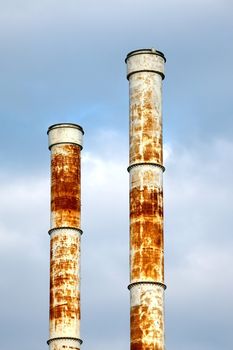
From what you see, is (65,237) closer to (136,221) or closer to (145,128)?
(136,221)

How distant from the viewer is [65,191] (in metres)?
47.0

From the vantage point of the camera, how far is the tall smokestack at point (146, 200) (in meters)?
40.3

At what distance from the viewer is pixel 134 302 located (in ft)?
134

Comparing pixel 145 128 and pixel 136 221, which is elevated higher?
pixel 145 128

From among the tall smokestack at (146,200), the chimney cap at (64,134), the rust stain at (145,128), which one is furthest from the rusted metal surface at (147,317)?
the chimney cap at (64,134)

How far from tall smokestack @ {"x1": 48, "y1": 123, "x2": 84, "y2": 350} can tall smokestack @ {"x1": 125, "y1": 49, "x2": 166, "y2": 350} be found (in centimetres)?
529

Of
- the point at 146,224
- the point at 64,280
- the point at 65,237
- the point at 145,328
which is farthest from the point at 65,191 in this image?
the point at 145,328

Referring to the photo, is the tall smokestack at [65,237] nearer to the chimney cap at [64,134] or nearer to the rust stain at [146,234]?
the chimney cap at [64,134]

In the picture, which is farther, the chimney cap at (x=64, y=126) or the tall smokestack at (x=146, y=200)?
the chimney cap at (x=64, y=126)

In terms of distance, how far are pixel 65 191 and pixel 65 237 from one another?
175 cm

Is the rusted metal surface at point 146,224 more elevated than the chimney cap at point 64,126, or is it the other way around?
the chimney cap at point 64,126

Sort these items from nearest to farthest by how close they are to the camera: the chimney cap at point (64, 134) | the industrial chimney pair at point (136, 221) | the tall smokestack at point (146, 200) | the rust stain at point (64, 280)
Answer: the tall smokestack at point (146, 200) → the industrial chimney pair at point (136, 221) → the rust stain at point (64, 280) → the chimney cap at point (64, 134)

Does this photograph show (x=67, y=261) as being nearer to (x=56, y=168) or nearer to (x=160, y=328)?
(x=56, y=168)

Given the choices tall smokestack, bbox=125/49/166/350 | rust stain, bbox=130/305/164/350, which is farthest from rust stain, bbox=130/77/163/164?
rust stain, bbox=130/305/164/350
